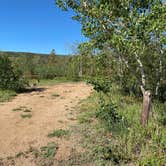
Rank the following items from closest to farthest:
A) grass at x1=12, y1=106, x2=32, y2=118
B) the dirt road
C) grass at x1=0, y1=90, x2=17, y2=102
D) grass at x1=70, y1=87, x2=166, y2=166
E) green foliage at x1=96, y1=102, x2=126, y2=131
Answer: grass at x1=70, y1=87, x2=166, y2=166 → the dirt road → green foliage at x1=96, y1=102, x2=126, y2=131 → grass at x1=12, y1=106, x2=32, y2=118 → grass at x1=0, y1=90, x2=17, y2=102

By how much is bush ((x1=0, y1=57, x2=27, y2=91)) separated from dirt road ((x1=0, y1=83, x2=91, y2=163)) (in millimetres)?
3230

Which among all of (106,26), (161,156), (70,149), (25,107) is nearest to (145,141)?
(161,156)

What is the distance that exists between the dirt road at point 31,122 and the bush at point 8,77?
3230mm

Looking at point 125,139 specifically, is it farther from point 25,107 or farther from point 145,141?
point 25,107

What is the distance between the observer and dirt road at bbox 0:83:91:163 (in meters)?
7.05

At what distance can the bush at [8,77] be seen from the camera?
16.8 m

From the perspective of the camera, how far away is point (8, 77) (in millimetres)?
17062

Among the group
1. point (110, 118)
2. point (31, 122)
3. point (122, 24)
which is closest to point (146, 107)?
point (110, 118)

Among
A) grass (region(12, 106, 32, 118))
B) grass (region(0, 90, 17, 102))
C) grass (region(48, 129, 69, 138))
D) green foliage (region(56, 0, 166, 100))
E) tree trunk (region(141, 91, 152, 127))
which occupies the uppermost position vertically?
green foliage (region(56, 0, 166, 100))

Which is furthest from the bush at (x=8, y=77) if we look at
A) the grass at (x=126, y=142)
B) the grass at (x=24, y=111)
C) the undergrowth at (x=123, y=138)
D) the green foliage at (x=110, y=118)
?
the green foliage at (x=110, y=118)

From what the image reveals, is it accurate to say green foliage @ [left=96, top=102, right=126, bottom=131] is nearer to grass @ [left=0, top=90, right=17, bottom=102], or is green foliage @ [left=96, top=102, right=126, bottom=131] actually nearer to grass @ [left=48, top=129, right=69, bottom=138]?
grass @ [left=48, top=129, right=69, bottom=138]

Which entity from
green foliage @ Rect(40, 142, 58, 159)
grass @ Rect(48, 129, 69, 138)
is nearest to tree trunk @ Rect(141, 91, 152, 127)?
grass @ Rect(48, 129, 69, 138)

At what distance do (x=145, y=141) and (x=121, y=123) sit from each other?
1.15 m

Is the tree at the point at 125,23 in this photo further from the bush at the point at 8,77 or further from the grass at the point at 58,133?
the bush at the point at 8,77
